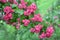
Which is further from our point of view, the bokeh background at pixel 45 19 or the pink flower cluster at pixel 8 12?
the bokeh background at pixel 45 19

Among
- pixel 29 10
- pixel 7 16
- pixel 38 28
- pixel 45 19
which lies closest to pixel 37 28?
pixel 38 28

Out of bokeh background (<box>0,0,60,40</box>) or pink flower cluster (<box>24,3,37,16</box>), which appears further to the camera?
bokeh background (<box>0,0,60,40</box>)

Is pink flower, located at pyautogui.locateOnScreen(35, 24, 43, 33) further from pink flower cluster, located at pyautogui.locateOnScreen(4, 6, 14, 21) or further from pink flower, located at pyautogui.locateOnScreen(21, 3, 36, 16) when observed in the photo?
pink flower cluster, located at pyautogui.locateOnScreen(4, 6, 14, 21)

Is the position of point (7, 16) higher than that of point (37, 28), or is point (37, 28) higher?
point (7, 16)

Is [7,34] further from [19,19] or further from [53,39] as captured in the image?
[19,19]

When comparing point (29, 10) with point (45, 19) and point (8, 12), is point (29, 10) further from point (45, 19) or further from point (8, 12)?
point (45, 19)

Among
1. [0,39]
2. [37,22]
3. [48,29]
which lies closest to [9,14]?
[37,22]

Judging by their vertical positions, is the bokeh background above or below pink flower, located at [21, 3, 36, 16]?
below

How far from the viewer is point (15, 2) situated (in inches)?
67.1

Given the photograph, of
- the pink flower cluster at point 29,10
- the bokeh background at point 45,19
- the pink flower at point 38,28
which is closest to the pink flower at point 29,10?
the pink flower cluster at point 29,10

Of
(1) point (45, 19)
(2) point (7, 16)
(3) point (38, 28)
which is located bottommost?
(1) point (45, 19)

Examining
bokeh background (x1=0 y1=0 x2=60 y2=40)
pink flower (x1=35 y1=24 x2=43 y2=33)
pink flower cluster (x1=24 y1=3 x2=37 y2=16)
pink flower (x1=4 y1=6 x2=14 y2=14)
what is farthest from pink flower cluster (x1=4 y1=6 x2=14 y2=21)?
bokeh background (x1=0 y1=0 x2=60 y2=40)

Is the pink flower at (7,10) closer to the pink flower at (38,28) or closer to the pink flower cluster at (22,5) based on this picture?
the pink flower cluster at (22,5)

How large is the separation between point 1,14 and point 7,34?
111cm
